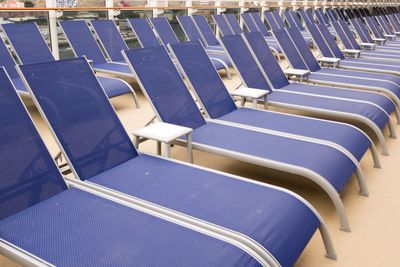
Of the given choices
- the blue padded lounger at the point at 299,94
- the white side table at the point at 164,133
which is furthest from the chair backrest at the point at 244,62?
the white side table at the point at 164,133

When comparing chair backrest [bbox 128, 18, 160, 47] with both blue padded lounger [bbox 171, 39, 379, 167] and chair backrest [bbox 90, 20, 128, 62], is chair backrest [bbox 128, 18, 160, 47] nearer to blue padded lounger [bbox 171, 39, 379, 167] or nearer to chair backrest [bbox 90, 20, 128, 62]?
chair backrest [bbox 90, 20, 128, 62]

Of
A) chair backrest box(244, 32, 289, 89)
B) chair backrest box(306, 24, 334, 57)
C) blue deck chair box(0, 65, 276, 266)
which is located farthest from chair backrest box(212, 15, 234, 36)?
blue deck chair box(0, 65, 276, 266)

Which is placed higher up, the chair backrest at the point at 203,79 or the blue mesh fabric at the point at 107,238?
the chair backrest at the point at 203,79

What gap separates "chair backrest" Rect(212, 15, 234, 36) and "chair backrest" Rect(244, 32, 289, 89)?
3.67 m

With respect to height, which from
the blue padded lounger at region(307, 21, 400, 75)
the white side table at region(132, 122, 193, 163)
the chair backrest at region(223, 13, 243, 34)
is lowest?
the blue padded lounger at region(307, 21, 400, 75)

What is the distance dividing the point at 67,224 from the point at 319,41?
559cm

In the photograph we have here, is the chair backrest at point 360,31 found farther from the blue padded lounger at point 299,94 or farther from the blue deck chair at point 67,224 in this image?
the blue deck chair at point 67,224

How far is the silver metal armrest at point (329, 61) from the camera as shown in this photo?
18.7 feet

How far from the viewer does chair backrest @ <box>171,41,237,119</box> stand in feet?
11.0

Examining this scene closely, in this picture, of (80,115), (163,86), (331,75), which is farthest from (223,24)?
(80,115)

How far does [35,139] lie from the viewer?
201cm

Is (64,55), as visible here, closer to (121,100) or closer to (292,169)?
(121,100)

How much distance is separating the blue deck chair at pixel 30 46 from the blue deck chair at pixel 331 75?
2112 mm

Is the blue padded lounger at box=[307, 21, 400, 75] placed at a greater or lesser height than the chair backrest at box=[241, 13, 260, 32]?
lesser
